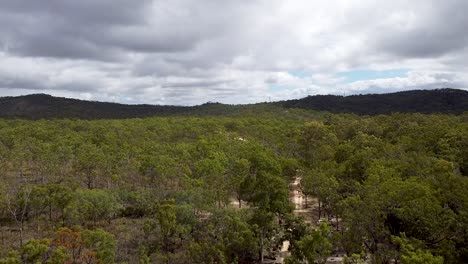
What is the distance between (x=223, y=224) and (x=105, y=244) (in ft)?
32.6

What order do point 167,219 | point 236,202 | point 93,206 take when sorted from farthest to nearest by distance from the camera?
point 236,202
point 93,206
point 167,219

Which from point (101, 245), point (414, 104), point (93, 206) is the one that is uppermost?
point (414, 104)

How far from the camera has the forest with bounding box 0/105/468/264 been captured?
941 inches

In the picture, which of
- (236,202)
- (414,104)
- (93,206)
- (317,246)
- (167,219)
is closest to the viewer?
(317,246)

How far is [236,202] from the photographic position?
52.5 m

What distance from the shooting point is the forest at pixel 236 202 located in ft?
78.4

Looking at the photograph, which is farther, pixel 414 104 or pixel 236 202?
pixel 414 104

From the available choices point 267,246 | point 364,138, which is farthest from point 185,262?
point 364,138

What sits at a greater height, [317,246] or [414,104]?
[414,104]

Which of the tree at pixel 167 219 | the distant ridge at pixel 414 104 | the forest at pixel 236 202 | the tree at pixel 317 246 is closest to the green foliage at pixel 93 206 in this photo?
the forest at pixel 236 202

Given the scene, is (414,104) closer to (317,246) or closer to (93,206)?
(93,206)

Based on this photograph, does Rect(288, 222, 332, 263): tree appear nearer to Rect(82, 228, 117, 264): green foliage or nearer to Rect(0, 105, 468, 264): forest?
Rect(0, 105, 468, 264): forest

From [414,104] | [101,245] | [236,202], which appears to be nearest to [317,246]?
[101,245]

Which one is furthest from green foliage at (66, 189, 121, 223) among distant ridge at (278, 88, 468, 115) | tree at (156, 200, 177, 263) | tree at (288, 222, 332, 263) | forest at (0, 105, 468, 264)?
distant ridge at (278, 88, 468, 115)
